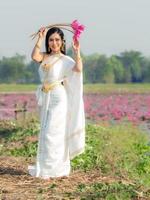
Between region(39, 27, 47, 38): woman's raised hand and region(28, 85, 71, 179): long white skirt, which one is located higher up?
region(39, 27, 47, 38): woman's raised hand

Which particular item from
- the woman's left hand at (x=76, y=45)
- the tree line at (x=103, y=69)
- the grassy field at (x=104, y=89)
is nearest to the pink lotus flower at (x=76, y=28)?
the woman's left hand at (x=76, y=45)

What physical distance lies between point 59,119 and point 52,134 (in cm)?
22

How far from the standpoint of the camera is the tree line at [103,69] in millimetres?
77125

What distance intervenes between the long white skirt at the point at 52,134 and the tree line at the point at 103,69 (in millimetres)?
66172

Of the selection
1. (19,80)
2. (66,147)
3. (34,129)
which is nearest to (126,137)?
(34,129)

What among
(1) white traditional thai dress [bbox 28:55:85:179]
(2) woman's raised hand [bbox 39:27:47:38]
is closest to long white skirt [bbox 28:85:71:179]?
(1) white traditional thai dress [bbox 28:55:85:179]

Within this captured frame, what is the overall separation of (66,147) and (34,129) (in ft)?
23.5

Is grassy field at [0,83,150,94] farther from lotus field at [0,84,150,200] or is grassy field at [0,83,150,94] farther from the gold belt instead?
the gold belt

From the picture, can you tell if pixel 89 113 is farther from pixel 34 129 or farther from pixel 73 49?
pixel 73 49

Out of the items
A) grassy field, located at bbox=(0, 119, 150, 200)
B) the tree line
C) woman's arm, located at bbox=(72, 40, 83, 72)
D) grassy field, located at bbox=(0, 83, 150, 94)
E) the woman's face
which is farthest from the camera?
the tree line

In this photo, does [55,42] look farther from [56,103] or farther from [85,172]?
[85,172]

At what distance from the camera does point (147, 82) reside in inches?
3356

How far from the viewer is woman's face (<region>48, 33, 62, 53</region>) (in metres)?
8.77

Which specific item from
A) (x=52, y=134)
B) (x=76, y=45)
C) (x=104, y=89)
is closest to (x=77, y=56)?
(x=76, y=45)
